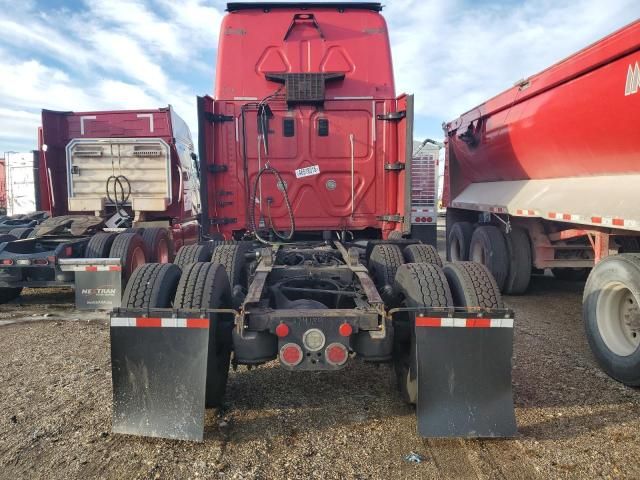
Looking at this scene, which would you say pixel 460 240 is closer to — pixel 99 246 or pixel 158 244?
pixel 158 244

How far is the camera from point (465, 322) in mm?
2861

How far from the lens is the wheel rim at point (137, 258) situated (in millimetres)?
6652

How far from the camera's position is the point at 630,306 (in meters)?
4.11

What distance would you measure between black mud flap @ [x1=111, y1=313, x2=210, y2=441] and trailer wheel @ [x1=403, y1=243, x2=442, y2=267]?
2.38 meters

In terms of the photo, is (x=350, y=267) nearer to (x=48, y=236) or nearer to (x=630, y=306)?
(x=630, y=306)

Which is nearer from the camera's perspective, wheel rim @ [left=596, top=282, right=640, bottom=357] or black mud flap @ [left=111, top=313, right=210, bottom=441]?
black mud flap @ [left=111, top=313, right=210, bottom=441]

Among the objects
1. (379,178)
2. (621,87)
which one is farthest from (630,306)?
(379,178)

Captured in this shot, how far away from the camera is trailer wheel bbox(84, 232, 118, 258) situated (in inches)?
254

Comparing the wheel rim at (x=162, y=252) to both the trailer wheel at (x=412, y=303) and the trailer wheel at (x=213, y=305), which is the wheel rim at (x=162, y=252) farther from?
the trailer wheel at (x=412, y=303)

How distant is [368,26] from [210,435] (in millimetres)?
5009

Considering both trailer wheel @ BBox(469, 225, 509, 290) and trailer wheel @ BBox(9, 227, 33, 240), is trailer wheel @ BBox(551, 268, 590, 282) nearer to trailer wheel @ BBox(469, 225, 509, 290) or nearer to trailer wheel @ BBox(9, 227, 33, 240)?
trailer wheel @ BBox(469, 225, 509, 290)

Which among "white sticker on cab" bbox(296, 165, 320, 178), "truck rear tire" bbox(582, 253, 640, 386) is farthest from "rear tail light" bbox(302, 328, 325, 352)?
"white sticker on cab" bbox(296, 165, 320, 178)

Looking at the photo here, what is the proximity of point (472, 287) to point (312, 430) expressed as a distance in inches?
55.2

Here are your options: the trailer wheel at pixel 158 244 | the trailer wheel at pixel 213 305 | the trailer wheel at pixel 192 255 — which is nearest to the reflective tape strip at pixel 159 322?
the trailer wheel at pixel 213 305
